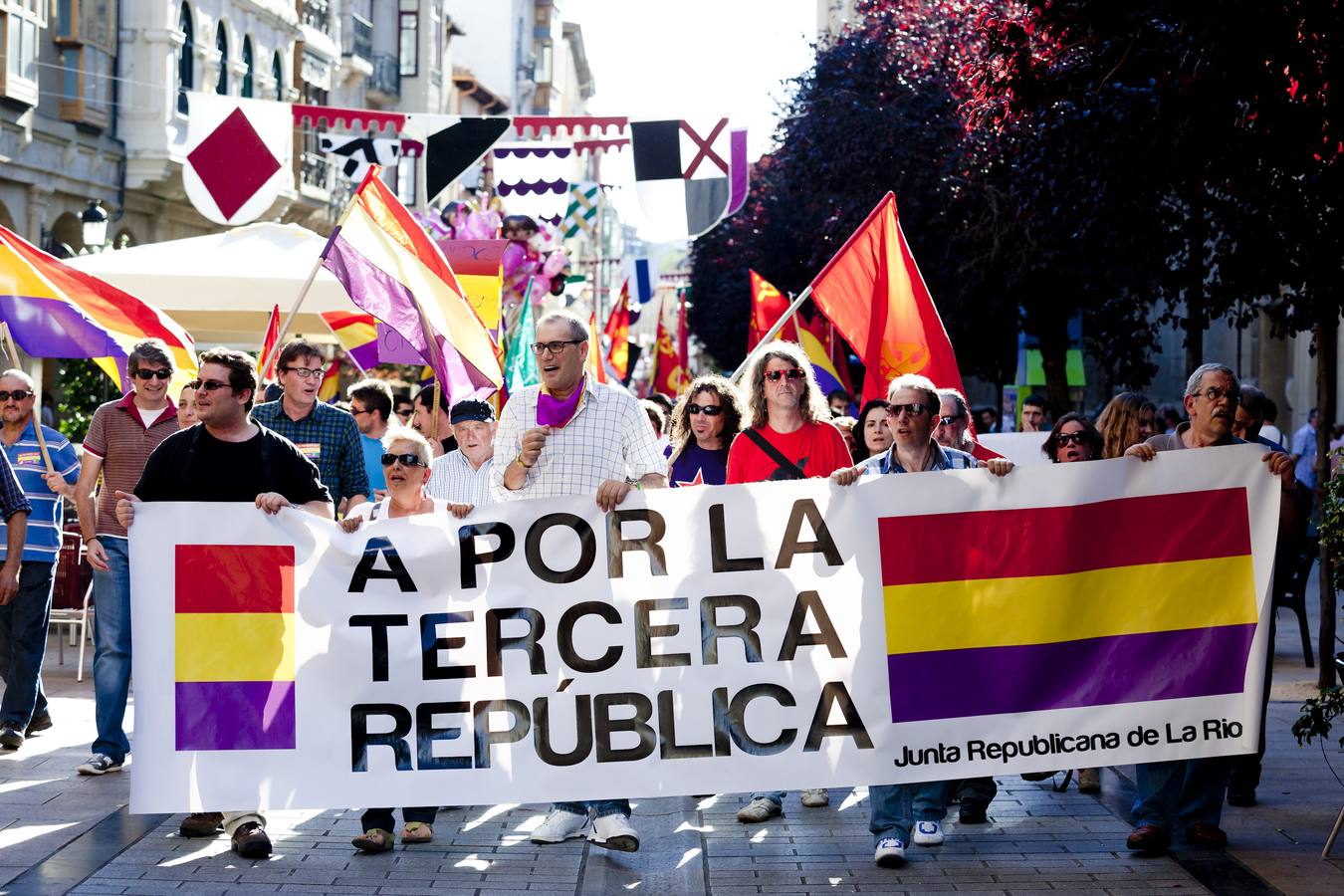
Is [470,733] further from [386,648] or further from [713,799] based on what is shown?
[713,799]

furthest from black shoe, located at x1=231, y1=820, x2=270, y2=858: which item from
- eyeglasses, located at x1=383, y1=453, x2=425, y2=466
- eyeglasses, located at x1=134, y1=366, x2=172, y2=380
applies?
eyeglasses, located at x1=134, y1=366, x2=172, y2=380

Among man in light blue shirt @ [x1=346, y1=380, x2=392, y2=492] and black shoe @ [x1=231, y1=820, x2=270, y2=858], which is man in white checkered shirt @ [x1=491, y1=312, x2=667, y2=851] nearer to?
black shoe @ [x1=231, y1=820, x2=270, y2=858]

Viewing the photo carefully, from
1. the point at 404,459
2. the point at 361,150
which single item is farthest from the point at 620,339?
the point at 404,459

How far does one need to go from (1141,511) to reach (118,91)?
27.6 meters

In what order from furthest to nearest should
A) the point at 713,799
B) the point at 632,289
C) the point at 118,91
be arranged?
1. the point at 632,289
2. the point at 118,91
3. the point at 713,799

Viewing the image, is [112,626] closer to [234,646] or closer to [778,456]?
[234,646]

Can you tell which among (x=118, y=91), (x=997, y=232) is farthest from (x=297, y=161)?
(x=997, y=232)

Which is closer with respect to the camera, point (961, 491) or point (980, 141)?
point (961, 491)

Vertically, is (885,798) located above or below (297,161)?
below

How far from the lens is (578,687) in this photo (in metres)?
6.90

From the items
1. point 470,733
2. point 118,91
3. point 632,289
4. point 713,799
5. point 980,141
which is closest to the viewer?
point 470,733

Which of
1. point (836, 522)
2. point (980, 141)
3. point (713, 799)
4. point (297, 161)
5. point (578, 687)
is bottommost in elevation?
point (713, 799)

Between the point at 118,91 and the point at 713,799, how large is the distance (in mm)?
26233

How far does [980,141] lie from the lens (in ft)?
75.3
